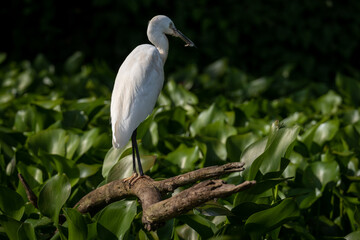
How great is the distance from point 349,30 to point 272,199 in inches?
180

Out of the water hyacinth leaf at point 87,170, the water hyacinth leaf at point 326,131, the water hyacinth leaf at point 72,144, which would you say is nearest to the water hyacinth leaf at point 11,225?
the water hyacinth leaf at point 87,170

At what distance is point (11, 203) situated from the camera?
7.02 feet

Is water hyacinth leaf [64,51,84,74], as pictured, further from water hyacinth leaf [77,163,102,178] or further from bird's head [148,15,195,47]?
bird's head [148,15,195,47]

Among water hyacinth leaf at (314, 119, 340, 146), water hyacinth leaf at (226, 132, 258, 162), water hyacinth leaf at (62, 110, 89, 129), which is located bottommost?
water hyacinth leaf at (314, 119, 340, 146)

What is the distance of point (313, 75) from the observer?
643 cm

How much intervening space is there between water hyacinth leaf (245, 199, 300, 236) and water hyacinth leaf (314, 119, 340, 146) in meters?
1.14

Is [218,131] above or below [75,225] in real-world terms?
below

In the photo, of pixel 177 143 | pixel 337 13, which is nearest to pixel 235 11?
pixel 337 13

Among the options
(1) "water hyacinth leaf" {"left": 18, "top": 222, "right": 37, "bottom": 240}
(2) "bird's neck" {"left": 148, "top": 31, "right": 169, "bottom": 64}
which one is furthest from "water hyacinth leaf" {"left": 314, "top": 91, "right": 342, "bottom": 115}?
(1) "water hyacinth leaf" {"left": 18, "top": 222, "right": 37, "bottom": 240}

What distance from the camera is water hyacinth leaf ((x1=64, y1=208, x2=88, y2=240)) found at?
1842 mm

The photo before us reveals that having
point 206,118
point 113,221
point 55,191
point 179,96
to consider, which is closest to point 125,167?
point 55,191

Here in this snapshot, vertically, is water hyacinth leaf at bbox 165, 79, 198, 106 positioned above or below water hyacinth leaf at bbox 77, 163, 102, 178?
below

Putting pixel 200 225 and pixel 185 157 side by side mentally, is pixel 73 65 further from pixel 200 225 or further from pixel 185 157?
pixel 200 225

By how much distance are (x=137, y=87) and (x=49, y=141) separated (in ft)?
2.44
